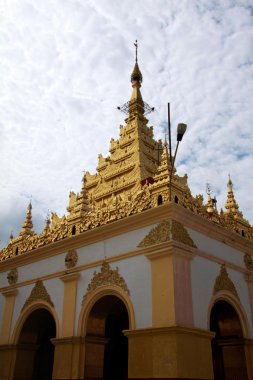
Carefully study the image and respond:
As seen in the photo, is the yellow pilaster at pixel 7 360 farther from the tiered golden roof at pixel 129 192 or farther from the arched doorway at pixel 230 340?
the arched doorway at pixel 230 340

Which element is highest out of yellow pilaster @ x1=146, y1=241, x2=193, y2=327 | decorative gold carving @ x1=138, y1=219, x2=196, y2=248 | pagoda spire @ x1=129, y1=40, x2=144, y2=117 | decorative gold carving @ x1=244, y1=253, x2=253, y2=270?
pagoda spire @ x1=129, y1=40, x2=144, y2=117

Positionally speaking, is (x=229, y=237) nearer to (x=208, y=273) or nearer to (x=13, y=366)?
(x=208, y=273)

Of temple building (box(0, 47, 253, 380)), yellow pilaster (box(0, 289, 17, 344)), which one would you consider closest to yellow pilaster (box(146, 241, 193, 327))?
temple building (box(0, 47, 253, 380))

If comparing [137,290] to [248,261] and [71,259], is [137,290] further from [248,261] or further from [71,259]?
[248,261]

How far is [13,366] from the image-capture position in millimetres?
14547

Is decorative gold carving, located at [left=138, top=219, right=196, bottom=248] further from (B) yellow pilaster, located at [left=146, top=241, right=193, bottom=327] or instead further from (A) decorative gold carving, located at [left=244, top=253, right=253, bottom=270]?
(A) decorative gold carving, located at [left=244, top=253, right=253, bottom=270]

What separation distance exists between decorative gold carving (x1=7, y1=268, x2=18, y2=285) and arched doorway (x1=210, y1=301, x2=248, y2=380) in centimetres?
690

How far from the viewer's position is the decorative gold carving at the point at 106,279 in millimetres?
12070

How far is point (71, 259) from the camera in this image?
45.5ft

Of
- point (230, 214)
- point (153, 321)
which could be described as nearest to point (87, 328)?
point (153, 321)

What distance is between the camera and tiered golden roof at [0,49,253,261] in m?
12.5

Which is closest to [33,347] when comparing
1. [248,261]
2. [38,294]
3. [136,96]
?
[38,294]

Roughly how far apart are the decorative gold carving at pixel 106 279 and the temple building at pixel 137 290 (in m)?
0.03

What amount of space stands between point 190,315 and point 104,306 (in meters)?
2.94
